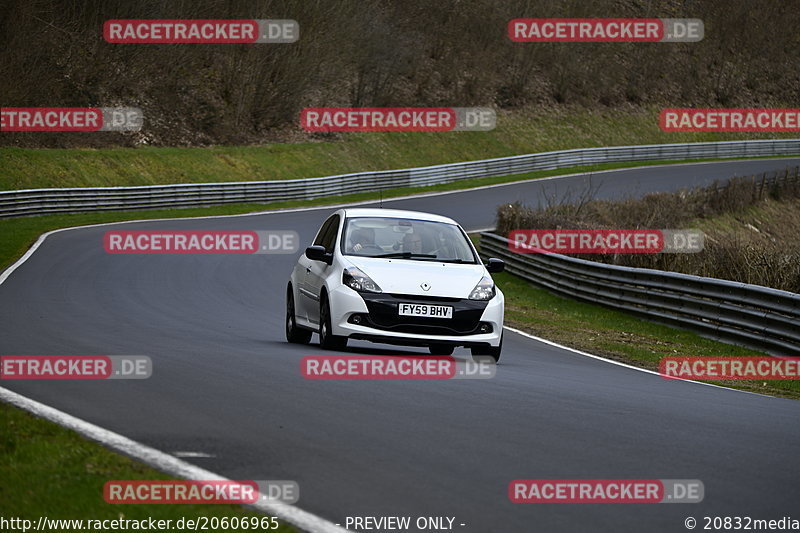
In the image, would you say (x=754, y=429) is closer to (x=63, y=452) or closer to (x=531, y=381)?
(x=531, y=381)

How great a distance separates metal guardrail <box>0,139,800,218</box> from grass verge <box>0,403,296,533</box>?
3000cm

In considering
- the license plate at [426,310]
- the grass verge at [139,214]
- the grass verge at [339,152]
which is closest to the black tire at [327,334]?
the license plate at [426,310]

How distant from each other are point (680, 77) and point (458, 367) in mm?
78077

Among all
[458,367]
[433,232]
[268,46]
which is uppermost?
[268,46]

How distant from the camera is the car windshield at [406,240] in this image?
520 inches

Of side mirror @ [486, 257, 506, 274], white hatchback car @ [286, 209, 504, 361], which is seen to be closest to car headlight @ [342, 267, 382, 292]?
white hatchback car @ [286, 209, 504, 361]

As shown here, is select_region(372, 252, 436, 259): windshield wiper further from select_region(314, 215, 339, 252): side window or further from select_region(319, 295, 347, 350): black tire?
select_region(319, 295, 347, 350): black tire

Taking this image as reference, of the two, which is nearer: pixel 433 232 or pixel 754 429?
pixel 754 429

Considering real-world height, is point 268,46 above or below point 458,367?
above

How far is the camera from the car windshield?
13.2 meters

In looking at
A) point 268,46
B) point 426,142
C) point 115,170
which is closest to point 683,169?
point 426,142

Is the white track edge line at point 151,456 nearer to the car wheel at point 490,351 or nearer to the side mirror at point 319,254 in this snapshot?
the side mirror at point 319,254


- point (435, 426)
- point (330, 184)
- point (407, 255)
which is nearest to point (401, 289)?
point (407, 255)

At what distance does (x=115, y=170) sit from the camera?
1763 inches
